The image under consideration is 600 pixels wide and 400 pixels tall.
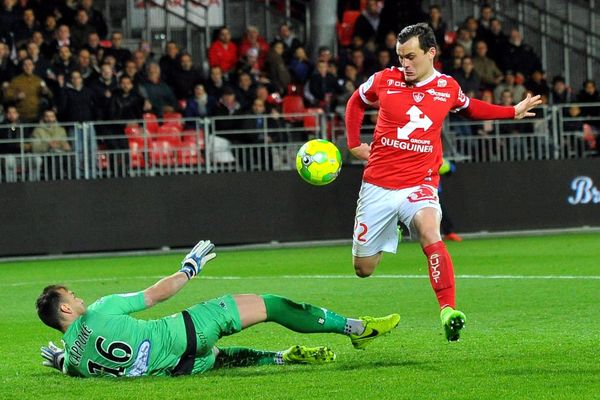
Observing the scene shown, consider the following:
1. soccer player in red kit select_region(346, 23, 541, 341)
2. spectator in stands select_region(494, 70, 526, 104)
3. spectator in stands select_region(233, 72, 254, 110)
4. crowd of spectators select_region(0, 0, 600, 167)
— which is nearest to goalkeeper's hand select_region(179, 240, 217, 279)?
soccer player in red kit select_region(346, 23, 541, 341)

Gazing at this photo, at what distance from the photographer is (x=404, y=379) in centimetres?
834

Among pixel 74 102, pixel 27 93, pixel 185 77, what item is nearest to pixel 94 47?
pixel 185 77

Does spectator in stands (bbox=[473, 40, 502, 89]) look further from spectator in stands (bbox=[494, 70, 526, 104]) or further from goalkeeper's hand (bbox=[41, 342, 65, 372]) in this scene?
goalkeeper's hand (bbox=[41, 342, 65, 372])

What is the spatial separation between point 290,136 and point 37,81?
4.36 m

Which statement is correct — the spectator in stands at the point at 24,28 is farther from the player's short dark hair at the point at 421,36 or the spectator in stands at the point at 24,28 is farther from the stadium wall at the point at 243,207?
the player's short dark hair at the point at 421,36

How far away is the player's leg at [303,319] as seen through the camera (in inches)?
349

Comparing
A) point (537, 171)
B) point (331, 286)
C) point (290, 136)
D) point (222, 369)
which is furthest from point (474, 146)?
point (222, 369)

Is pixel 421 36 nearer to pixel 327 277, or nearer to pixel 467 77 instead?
Result: pixel 327 277

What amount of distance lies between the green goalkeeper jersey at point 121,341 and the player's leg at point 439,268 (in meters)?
1.83

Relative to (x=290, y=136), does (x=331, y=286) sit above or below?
below

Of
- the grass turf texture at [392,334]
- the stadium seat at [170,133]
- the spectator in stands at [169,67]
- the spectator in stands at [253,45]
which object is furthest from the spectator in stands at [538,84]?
the stadium seat at [170,133]

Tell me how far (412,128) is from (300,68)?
567 inches

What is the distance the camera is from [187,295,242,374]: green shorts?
8625 millimetres

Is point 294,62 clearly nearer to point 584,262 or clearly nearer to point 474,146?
point 474,146
